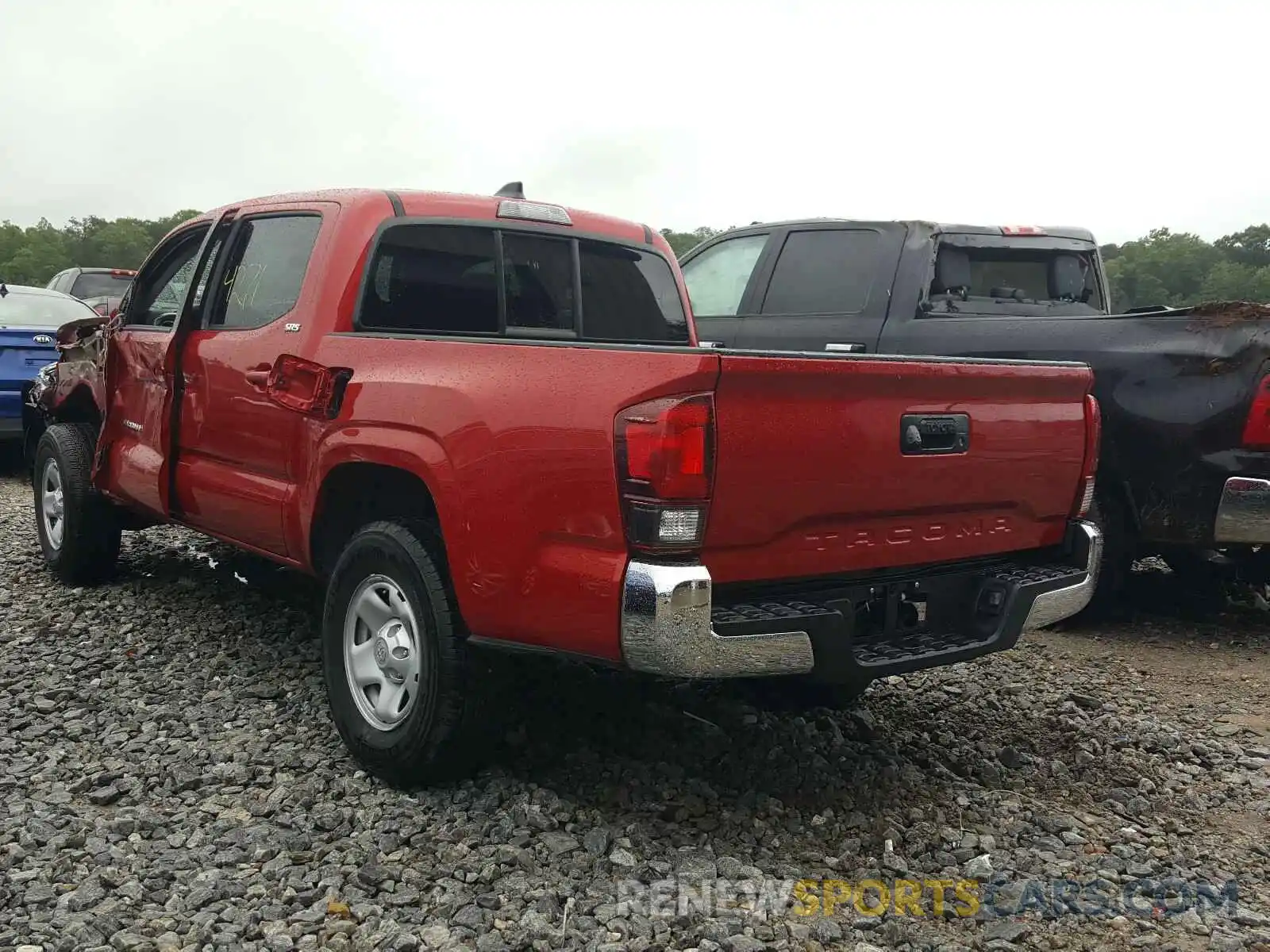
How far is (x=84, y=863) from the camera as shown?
9.66 feet

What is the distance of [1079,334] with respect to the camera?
5230mm

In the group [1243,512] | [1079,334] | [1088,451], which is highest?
[1079,334]

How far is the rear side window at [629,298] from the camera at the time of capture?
455cm

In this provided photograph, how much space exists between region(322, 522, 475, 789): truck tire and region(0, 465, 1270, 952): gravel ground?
0.14 metres

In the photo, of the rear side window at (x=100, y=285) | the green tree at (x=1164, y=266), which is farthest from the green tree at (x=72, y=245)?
the green tree at (x=1164, y=266)

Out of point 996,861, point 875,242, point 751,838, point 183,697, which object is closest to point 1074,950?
point 996,861

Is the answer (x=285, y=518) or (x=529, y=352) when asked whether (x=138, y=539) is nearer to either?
(x=285, y=518)

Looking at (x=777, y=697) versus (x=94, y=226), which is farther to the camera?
(x=94, y=226)

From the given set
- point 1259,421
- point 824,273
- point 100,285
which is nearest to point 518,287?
point 824,273

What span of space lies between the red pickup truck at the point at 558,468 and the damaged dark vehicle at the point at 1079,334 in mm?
1527

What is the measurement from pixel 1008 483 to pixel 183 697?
299 centimetres

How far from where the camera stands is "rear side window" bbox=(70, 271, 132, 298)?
1405 cm

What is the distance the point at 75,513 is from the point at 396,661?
2890 millimetres

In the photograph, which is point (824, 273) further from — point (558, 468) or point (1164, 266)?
point (1164, 266)
